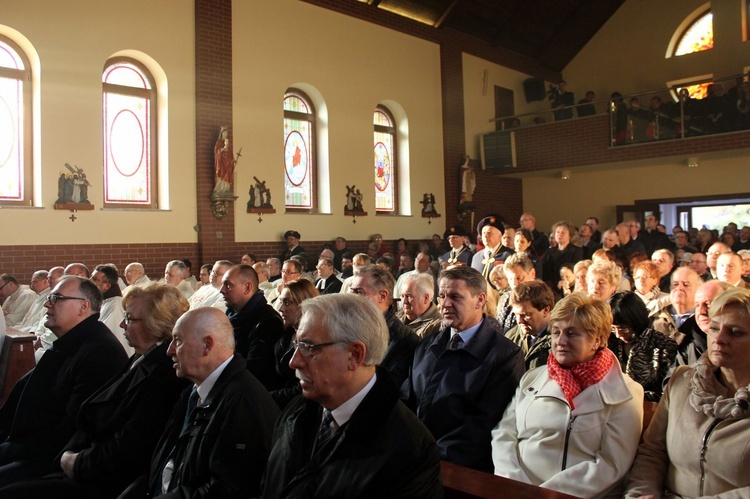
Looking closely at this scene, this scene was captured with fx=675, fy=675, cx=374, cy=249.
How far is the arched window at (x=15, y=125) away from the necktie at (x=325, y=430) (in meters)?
8.77

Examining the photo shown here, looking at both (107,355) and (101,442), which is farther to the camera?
(107,355)

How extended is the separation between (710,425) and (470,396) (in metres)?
0.95

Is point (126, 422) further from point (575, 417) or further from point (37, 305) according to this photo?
point (37, 305)

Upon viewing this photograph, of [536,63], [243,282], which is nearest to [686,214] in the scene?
[536,63]

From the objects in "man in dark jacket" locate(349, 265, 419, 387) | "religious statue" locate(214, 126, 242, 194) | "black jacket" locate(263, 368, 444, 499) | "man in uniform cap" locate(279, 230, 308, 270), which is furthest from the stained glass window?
"black jacket" locate(263, 368, 444, 499)

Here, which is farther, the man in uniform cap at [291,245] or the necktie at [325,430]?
the man in uniform cap at [291,245]

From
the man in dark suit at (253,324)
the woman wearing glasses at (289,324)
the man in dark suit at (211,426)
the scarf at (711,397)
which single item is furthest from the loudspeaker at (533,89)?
the man in dark suit at (211,426)

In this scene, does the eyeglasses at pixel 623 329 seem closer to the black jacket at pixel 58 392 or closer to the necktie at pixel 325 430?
the necktie at pixel 325 430

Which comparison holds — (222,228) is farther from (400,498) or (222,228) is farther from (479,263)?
(400,498)

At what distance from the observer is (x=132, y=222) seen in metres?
10.2

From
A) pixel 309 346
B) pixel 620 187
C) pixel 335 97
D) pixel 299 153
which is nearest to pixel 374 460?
pixel 309 346

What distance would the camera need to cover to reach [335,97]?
12992mm

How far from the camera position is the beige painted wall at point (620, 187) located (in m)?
14.7

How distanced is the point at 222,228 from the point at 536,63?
10.2 m
